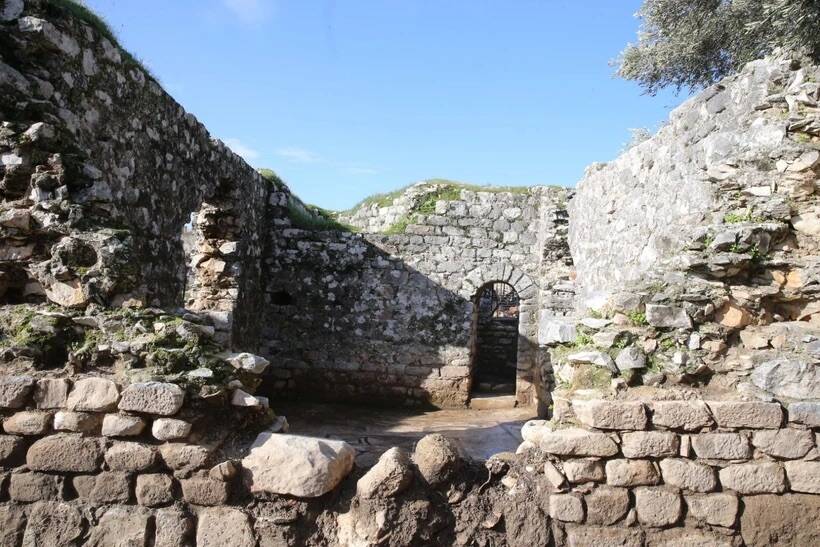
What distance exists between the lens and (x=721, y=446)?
3121mm

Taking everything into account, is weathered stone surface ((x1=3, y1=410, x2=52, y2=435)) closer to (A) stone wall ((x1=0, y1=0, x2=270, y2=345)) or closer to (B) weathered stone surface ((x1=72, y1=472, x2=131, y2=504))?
(B) weathered stone surface ((x1=72, y1=472, x2=131, y2=504))

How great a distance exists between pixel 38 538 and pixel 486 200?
9.06m

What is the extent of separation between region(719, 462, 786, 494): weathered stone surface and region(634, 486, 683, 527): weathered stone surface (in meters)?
0.29

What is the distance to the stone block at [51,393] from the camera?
3.08 metres

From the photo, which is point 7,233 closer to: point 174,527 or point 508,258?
point 174,527

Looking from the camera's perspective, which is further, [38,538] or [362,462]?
[362,462]

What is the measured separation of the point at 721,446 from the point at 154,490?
296 centimetres

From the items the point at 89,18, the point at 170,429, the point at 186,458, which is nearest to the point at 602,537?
the point at 186,458

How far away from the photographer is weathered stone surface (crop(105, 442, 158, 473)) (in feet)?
9.84

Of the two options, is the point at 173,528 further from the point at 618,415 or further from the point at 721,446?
the point at 721,446

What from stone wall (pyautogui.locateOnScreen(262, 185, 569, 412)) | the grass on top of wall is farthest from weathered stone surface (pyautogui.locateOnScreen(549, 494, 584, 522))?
stone wall (pyautogui.locateOnScreen(262, 185, 569, 412))

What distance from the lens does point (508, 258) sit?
35.3 feet

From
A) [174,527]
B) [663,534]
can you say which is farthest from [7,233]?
[663,534]

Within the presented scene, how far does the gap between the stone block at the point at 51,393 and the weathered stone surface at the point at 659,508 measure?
3.07 meters
